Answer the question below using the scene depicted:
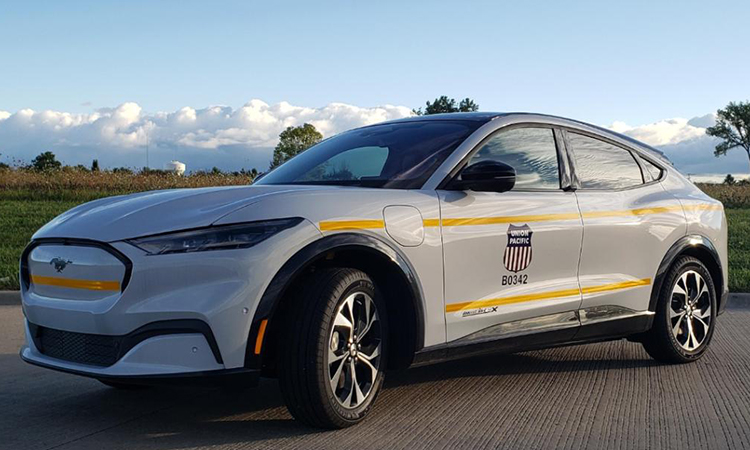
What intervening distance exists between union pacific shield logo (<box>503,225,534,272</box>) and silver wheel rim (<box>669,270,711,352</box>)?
1752 mm

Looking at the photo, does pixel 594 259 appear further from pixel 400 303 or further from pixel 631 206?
pixel 400 303

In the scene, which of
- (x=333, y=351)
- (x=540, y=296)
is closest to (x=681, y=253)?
(x=540, y=296)

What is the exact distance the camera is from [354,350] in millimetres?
4523

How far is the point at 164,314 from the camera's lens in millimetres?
4062

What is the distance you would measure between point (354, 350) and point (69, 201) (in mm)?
18871

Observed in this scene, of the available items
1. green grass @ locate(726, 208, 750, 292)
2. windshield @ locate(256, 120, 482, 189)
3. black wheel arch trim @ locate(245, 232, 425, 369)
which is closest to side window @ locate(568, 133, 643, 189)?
windshield @ locate(256, 120, 482, 189)

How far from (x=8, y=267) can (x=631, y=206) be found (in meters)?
8.81

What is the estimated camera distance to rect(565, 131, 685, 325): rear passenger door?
5.82 m

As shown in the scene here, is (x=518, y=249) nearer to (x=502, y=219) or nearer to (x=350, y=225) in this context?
(x=502, y=219)

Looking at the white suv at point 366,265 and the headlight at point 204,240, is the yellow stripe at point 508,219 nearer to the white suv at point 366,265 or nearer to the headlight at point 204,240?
the white suv at point 366,265

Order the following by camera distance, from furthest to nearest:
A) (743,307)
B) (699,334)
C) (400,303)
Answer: (743,307), (699,334), (400,303)

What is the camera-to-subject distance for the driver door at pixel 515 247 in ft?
16.3

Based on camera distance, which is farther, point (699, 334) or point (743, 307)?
point (743, 307)

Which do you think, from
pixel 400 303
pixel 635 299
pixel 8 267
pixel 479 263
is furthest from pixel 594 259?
pixel 8 267
